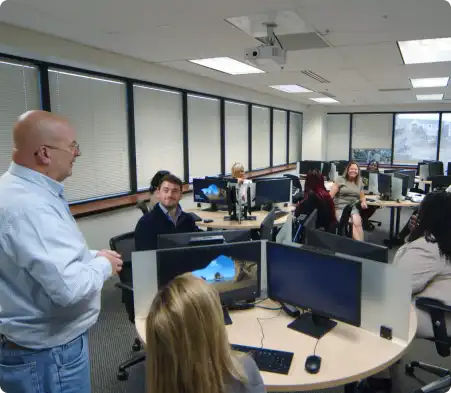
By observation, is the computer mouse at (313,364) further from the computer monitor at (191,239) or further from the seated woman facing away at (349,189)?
the seated woman facing away at (349,189)

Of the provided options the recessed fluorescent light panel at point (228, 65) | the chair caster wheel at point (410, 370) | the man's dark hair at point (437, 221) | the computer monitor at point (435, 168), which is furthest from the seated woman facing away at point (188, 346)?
the computer monitor at point (435, 168)

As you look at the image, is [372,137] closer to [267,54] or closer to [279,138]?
[279,138]

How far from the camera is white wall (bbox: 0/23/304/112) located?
344 cm

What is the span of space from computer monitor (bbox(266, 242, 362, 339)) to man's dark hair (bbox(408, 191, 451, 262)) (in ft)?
2.84

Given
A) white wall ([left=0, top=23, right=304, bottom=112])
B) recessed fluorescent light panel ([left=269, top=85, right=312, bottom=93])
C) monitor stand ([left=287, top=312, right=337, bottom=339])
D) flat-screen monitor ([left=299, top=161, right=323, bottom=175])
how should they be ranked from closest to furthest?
monitor stand ([left=287, top=312, right=337, bottom=339]), white wall ([left=0, top=23, right=304, bottom=112]), recessed fluorescent light panel ([left=269, top=85, right=312, bottom=93]), flat-screen monitor ([left=299, top=161, right=323, bottom=175])

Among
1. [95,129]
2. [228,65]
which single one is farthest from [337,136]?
[95,129]

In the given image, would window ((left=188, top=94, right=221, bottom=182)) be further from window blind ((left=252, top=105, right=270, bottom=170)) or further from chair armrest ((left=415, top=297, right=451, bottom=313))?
chair armrest ((left=415, top=297, right=451, bottom=313))

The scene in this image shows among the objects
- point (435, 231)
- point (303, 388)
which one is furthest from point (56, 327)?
point (435, 231)

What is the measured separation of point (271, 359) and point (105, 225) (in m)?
3.46

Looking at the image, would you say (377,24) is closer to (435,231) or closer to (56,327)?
(435,231)

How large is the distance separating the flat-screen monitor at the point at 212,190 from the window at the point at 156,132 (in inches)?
31.7

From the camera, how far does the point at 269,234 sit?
119 inches

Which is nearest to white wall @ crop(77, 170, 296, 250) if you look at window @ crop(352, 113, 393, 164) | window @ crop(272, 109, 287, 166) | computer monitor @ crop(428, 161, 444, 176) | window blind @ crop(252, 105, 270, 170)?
window blind @ crop(252, 105, 270, 170)

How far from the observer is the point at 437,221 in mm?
2279
